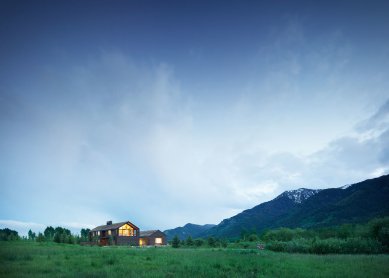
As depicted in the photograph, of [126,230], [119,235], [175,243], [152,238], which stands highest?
[126,230]

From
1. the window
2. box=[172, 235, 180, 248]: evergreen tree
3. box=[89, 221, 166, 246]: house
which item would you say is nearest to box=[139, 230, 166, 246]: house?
box=[89, 221, 166, 246]: house

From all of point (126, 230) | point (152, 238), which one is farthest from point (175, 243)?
point (152, 238)

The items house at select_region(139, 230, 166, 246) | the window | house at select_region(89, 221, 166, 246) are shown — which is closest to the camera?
house at select_region(89, 221, 166, 246)

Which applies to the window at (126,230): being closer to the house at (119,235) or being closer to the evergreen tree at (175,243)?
the house at (119,235)

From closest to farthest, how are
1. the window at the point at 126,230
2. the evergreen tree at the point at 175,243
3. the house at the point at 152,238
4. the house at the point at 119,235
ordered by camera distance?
the evergreen tree at the point at 175,243, the house at the point at 119,235, the window at the point at 126,230, the house at the point at 152,238

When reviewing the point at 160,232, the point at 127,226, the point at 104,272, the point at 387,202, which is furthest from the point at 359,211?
the point at 104,272

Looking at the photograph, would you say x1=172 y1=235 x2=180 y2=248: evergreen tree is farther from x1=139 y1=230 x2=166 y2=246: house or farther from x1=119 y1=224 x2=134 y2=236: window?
x1=139 y1=230 x2=166 y2=246: house

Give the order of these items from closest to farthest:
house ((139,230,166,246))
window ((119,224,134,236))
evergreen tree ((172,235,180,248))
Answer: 1. evergreen tree ((172,235,180,248))
2. window ((119,224,134,236))
3. house ((139,230,166,246))

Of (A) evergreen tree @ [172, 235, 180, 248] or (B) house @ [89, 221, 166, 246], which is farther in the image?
(B) house @ [89, 221, 166, 246]

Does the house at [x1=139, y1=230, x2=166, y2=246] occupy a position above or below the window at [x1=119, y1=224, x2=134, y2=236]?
below

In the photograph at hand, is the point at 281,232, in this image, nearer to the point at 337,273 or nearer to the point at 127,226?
the point at 127,226

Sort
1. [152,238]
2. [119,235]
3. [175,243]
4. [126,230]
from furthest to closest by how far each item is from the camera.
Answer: [152,238] < [126,230] < [119,235] < [175,243]

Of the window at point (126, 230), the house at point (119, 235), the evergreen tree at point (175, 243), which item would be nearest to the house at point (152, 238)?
the house at point (119, 235)

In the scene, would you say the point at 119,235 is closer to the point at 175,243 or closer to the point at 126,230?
the point at 126,230
